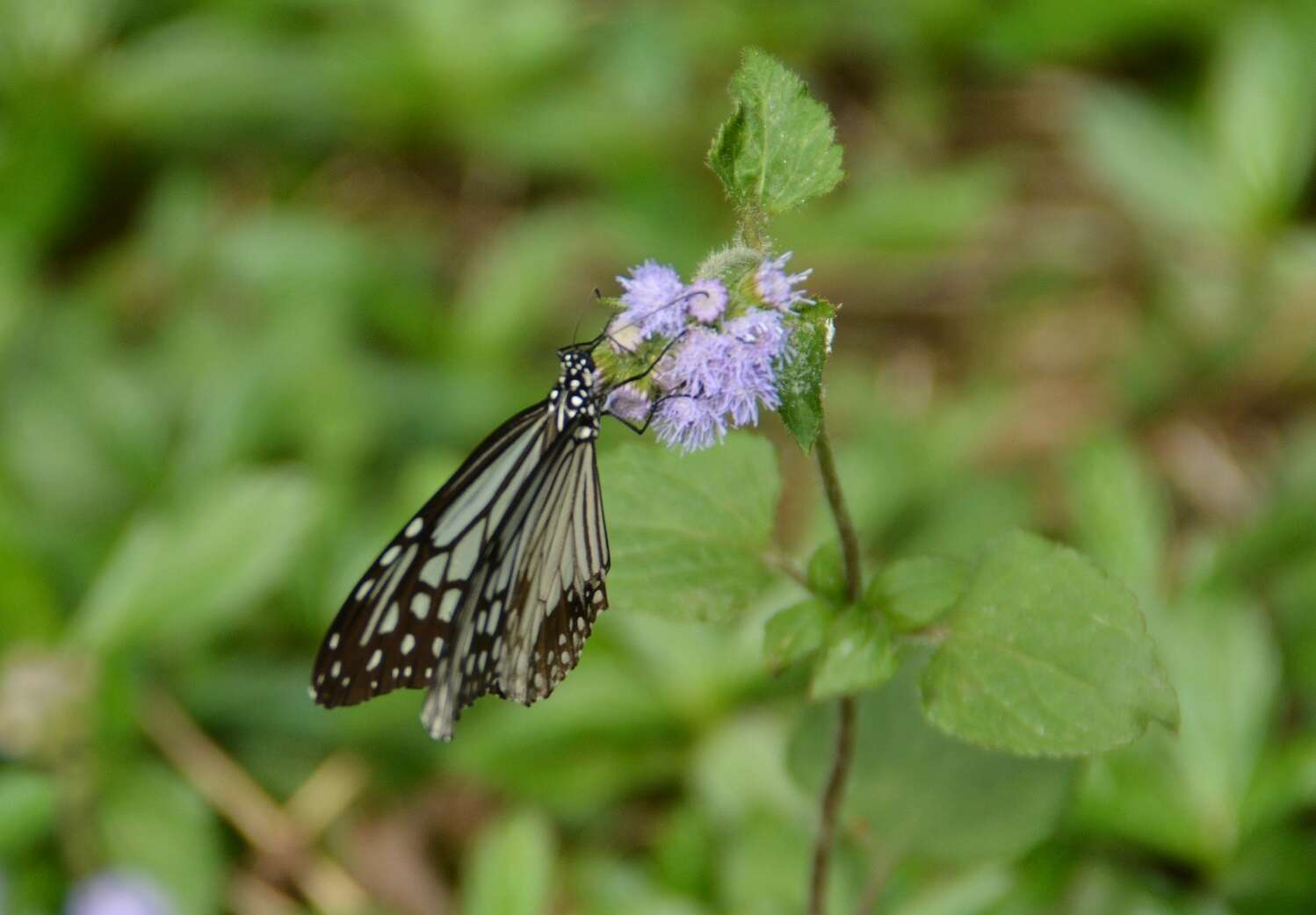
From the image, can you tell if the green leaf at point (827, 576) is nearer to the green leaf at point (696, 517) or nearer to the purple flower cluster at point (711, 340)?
the green leaf at point (696, 517)

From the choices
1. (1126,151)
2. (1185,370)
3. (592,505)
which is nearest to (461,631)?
(592,505)

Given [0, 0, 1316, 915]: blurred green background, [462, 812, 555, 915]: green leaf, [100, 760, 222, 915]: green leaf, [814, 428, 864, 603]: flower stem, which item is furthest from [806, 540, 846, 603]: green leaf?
[100, 760, 222, 915]: green leaf

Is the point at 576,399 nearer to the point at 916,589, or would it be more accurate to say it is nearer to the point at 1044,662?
the point at 916,589

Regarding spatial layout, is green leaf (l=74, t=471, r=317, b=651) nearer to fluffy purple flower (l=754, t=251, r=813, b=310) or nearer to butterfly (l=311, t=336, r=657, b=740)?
butterfly (l=311, t=336, r=657, b=740)

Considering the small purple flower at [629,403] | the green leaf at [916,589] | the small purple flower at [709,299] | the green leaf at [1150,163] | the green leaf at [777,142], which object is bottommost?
the green leaf at [916,589]

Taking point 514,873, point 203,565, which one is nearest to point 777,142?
point 514,873

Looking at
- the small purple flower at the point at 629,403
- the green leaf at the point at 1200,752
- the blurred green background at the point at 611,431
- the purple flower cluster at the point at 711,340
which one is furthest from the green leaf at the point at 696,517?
the green leaf at the point at 1200,752
